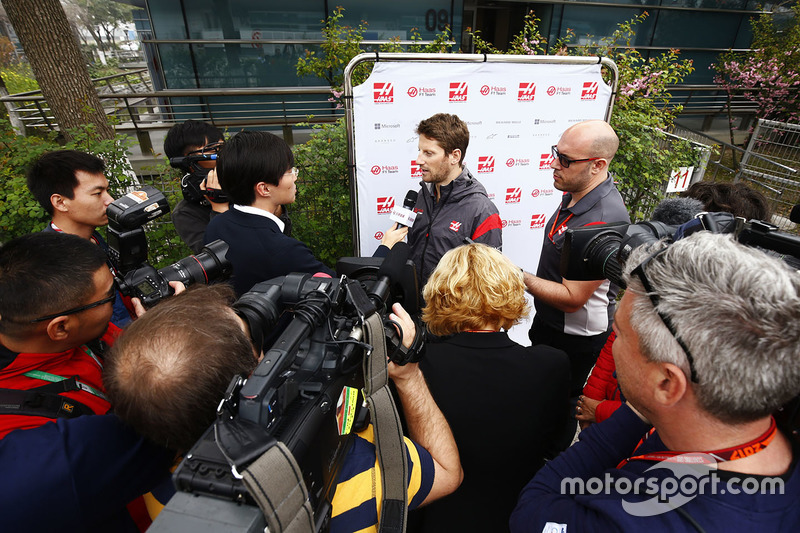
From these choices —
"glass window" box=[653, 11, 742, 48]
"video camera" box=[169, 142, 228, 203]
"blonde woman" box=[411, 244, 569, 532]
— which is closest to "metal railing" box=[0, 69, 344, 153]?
"video camera" box=[169, 142, 228, 203]

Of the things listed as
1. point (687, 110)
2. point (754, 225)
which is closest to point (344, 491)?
point (754, 225)

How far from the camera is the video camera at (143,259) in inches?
63.2

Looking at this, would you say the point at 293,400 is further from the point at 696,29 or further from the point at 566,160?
the point at 696,29

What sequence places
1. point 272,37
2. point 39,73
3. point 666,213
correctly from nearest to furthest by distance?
point 666,213 → point 39,73 → point 272,37

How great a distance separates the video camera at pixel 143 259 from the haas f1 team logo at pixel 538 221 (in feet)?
9.89

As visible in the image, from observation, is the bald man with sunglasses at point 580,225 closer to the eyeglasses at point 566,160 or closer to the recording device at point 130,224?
the eyeglasses at point 566,160

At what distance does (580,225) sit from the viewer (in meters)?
2.36

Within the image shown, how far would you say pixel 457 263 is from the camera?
1.70 m

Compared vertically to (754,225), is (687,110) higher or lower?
lower

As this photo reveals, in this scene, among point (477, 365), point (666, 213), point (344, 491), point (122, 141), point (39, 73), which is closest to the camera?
point (344, 491)

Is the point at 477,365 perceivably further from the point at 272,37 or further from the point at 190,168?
the point at 272,37

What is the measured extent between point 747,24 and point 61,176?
1581 cm

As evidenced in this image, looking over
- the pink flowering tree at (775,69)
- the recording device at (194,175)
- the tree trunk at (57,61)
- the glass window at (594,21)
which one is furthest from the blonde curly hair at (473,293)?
the glass window at (594,21)

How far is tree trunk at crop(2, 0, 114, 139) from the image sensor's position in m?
4.10
